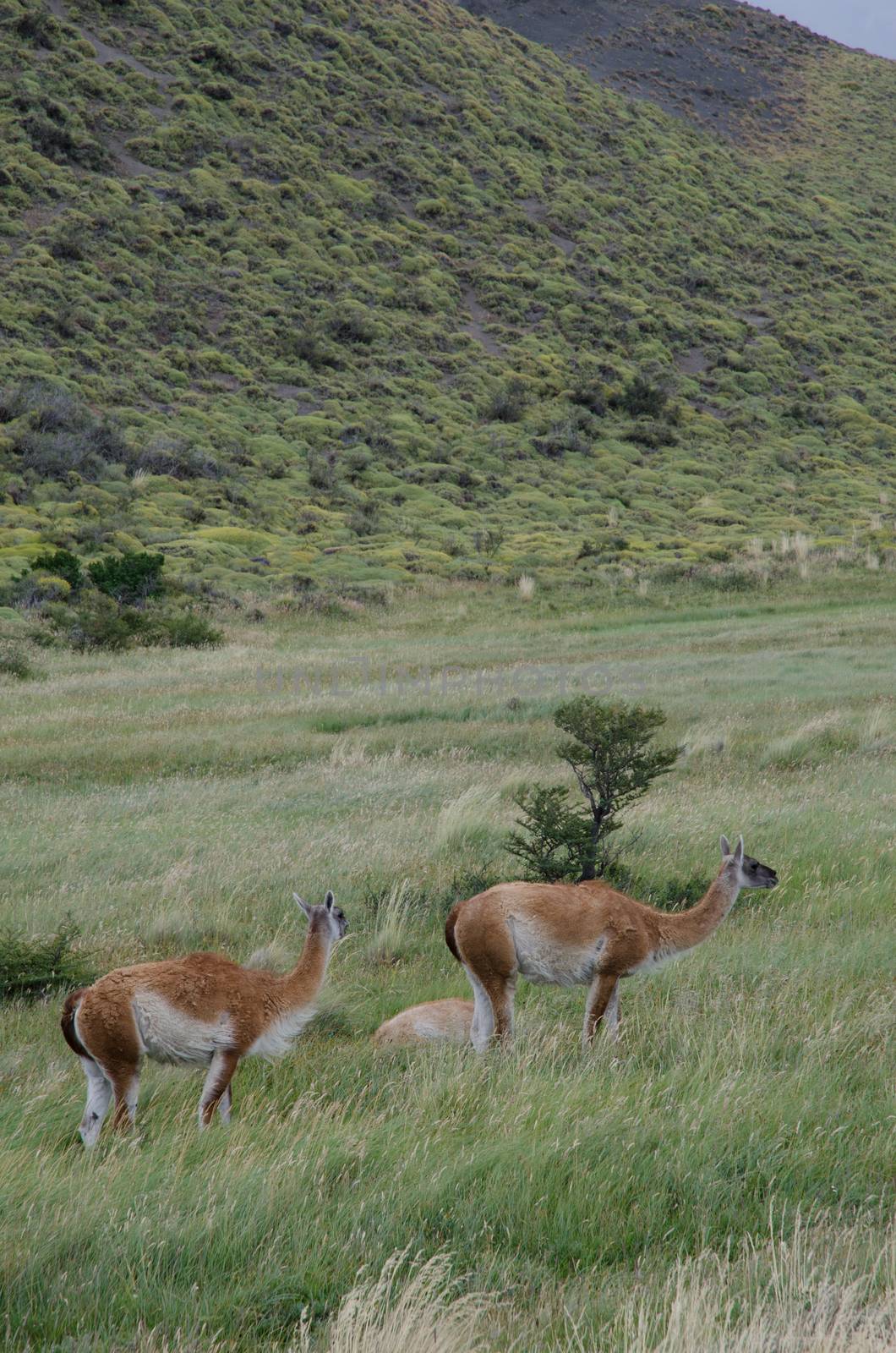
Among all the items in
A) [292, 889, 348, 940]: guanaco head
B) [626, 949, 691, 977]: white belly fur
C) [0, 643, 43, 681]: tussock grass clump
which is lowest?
[0, 643, 43, 681]: tussock grass clump

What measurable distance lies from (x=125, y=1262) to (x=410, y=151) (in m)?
75.8

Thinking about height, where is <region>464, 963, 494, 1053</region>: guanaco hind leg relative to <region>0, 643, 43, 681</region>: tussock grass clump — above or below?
above

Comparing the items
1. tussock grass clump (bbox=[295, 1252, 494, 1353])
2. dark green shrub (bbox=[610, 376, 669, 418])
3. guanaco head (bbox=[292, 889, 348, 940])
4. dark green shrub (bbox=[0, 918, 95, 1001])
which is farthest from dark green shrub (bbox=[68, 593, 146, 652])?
dark green shrub (bbox=[610, 376, 669, 418])

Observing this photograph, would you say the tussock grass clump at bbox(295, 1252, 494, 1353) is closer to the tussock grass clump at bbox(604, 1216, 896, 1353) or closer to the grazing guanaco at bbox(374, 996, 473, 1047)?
the tussock grass clump at bbox(604, 1216, 896, 1353)

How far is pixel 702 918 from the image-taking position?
20.7ft

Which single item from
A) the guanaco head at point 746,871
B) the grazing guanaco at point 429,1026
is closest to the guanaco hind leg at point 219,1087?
the grazing guanaco at point 429,1026

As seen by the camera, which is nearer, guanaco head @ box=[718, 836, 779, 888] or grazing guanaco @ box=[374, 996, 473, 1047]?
grazing guanaco @ box=[374, 996, 473, 1047]

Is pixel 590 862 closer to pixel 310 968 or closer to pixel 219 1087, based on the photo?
pixel 310 968

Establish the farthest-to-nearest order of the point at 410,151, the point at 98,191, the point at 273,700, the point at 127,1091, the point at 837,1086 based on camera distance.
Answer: the point at 410,151
the point at 98,191
the point at 273,700
the point at 837,1086
the point at 127,1091

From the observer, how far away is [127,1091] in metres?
4.77

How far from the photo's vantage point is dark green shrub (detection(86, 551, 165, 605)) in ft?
89.6

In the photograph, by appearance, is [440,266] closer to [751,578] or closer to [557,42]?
[751,578]

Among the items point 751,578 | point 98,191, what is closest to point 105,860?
point 751,578

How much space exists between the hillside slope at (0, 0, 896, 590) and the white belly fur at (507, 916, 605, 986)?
26.1 metres
